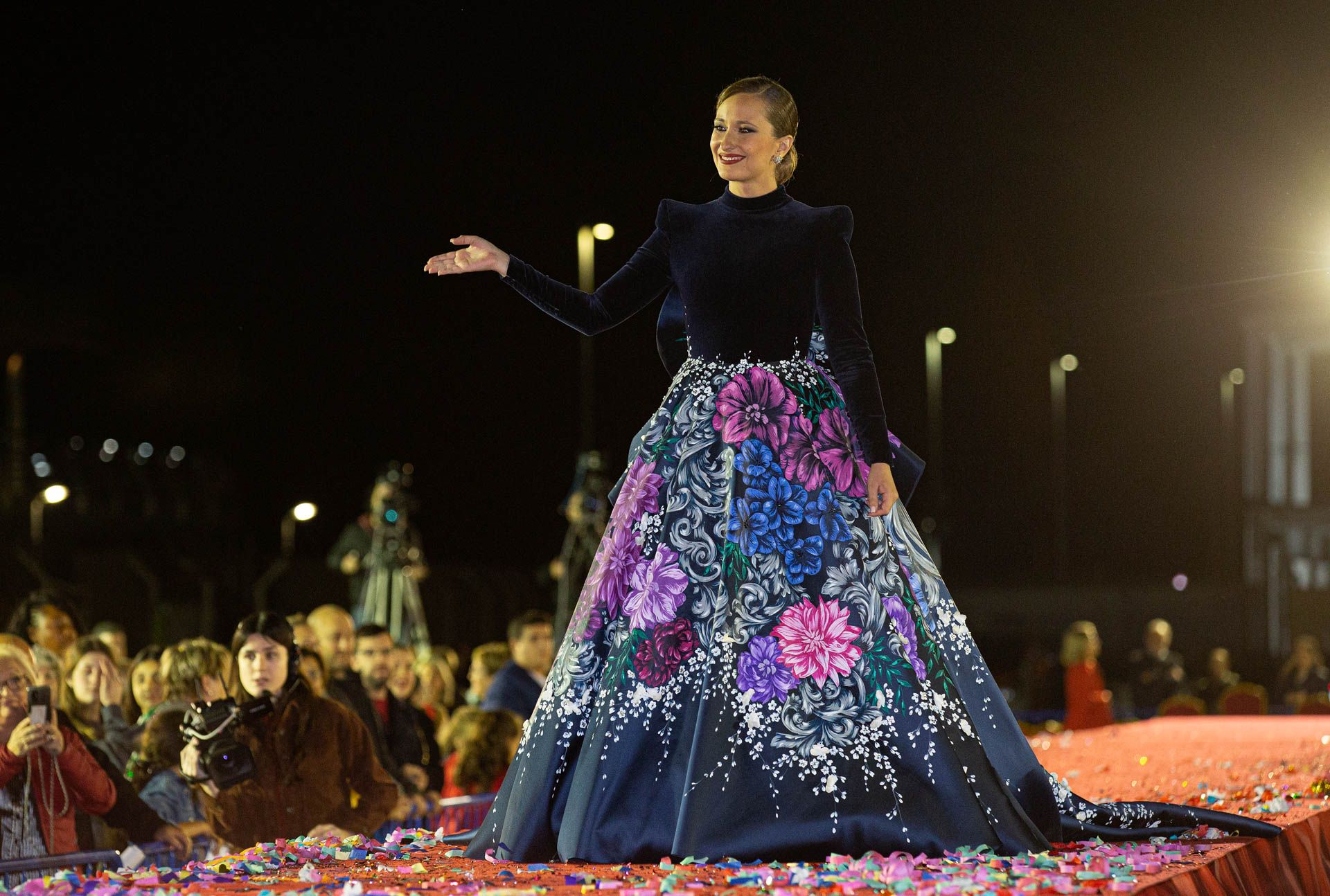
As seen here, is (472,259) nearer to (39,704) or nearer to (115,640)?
(39,704)

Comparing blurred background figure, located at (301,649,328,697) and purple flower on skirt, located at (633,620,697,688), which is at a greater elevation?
purple flower on skirt, located at (633,620,697,688)

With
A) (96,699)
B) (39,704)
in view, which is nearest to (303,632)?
(96,699)

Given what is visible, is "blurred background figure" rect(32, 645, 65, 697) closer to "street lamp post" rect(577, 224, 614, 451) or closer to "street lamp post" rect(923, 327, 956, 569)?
"street lamp post" rect(577, 224, 614, 451)

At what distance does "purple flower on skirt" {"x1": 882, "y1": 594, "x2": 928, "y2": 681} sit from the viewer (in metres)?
3.18

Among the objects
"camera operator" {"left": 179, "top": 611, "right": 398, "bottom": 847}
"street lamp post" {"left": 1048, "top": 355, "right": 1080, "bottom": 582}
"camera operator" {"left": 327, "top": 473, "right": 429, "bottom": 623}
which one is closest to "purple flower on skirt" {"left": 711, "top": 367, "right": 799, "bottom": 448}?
"camera operator" {"left": 179, "top": 611, "right": 398, "bottom": 847}

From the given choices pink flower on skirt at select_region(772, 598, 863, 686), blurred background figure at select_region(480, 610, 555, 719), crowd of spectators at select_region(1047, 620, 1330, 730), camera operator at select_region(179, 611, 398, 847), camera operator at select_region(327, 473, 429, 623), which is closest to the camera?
pink flower on skirt at select_region(772, 598, 863, 686)

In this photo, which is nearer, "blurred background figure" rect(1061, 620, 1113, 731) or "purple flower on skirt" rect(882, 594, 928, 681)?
"purple flower on skirt" rect(882, 594, 928, 681)

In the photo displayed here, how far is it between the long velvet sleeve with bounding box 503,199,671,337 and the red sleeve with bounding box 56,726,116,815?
5.73 feet

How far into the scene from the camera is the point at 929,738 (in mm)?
3086

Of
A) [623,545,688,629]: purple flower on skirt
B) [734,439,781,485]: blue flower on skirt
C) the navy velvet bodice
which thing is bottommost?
[623,545,688,629]: purple flower on skirt

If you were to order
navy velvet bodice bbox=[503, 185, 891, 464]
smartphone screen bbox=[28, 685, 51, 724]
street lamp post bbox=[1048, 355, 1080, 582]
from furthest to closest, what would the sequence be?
street lamp post bbox=[1048, 355, 1080, 582], smartphone screen bbox=[28, 685, 51, 724], navy velvet bodice bbox=[503, 185, 891, 464]

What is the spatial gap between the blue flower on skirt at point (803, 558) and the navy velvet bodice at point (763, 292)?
244mm

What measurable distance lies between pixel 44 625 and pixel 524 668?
2.15 meters

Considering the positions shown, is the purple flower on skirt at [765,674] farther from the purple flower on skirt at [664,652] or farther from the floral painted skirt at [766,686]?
the purple flower on skirt at [664,652]
